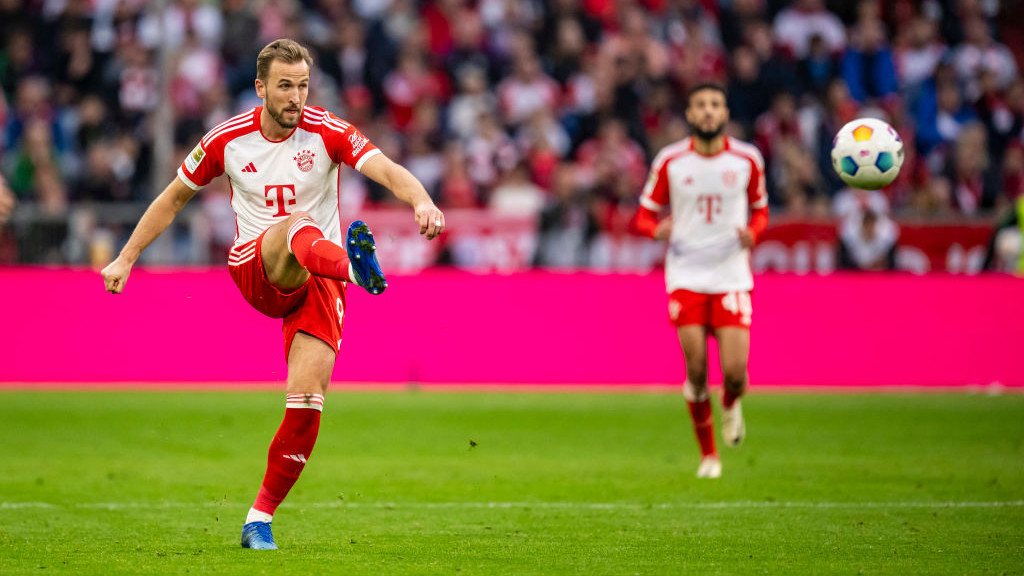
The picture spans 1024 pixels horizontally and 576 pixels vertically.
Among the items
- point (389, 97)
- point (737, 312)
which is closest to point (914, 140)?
point (389, 97)

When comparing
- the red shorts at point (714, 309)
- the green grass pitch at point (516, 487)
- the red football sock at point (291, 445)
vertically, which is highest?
the red shorts at point (714, 309)

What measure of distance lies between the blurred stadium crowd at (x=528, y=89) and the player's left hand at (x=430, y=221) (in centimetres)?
1219

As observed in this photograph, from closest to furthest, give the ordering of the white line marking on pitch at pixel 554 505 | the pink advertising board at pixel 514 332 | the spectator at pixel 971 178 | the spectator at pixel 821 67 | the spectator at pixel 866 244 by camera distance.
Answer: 1. the white line marking on pitch at pixel 554 505
2. the pink advertising board at pixel 514 332
3. the spectator at pixel 866 244
4. the spectator at pixel 971 178
5. the spectator at pixel 821 67

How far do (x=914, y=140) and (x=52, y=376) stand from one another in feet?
41.7

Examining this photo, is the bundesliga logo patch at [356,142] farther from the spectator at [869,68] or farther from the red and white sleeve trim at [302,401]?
the spectator at [869,68]

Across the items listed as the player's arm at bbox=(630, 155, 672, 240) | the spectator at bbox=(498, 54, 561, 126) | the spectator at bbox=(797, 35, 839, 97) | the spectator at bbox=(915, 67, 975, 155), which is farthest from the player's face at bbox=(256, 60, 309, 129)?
the spectator at bbox=(915, 67, 975, 155)

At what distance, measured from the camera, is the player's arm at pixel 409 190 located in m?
6.37

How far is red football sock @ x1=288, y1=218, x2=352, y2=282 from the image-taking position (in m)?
6.55

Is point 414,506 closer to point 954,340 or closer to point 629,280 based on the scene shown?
point 629,280

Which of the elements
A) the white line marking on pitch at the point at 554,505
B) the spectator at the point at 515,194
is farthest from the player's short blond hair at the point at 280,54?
the spectator at the point at 515,194

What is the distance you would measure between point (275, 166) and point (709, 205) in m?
4.19

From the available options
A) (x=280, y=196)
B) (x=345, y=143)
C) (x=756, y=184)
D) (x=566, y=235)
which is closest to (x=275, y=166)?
(x=280, y=196)

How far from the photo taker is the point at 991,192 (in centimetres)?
1988

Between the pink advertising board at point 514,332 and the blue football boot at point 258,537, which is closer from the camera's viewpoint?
the blue football boot at point 258,537
